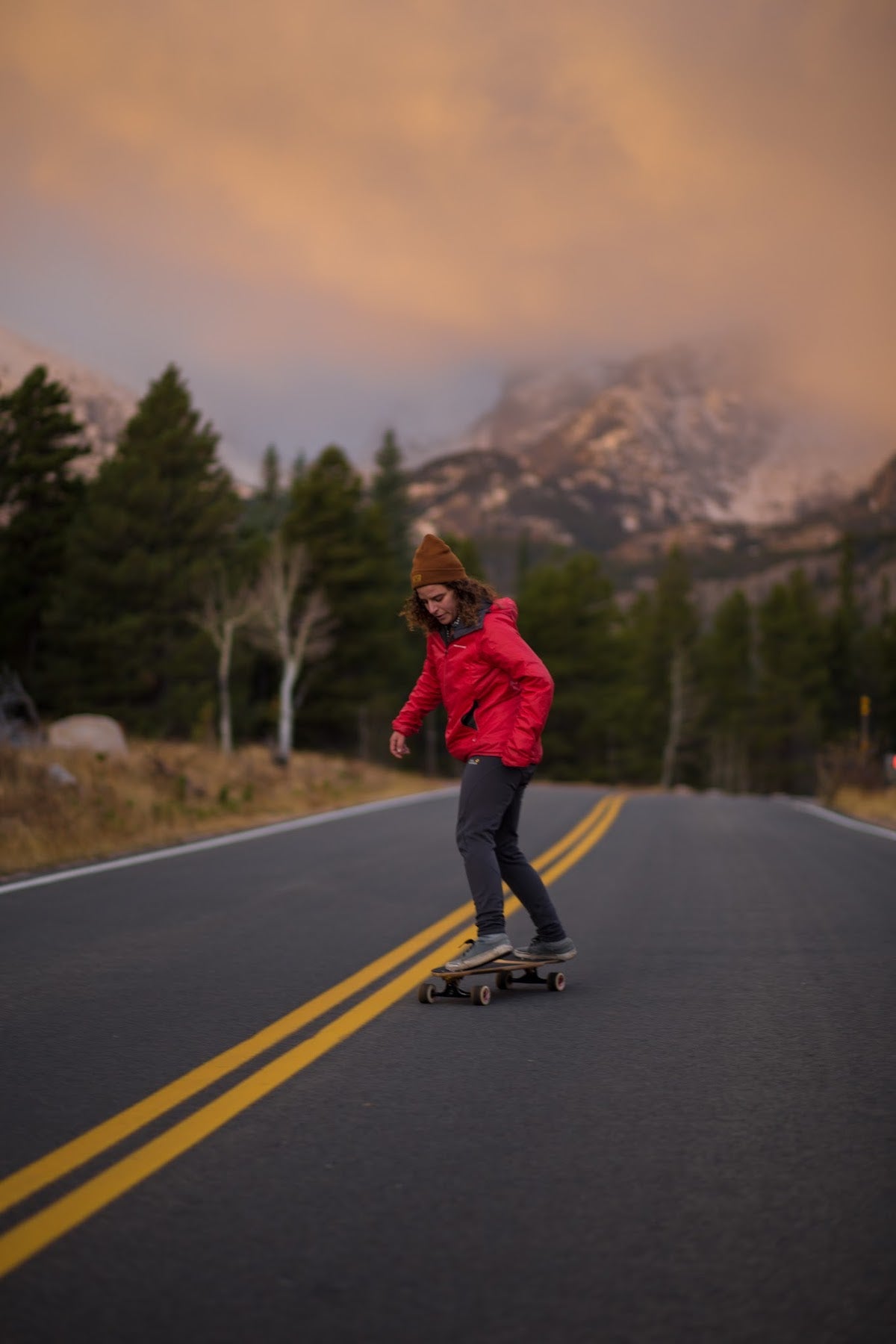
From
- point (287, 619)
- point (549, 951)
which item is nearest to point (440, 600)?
point (549, 951)

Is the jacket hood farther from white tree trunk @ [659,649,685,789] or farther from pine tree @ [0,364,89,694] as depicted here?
white tree trunk @ [659,649,685,789]

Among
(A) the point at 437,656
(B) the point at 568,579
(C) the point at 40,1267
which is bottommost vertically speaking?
(C) the point at 40,1267

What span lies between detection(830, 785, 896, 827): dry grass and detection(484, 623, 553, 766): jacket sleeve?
14.4m

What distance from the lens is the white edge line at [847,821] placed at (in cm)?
1670

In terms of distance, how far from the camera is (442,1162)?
3510mm

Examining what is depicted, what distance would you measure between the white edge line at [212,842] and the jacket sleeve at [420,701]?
412 cm

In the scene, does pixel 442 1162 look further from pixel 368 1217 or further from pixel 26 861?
pixel 26 861

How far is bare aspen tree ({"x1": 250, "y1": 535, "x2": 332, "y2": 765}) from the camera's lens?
141 ft

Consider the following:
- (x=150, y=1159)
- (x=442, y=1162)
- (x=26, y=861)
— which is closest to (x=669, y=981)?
(x=442, y=1162)

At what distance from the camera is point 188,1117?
3889 mm

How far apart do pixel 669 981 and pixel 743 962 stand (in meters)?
0.73

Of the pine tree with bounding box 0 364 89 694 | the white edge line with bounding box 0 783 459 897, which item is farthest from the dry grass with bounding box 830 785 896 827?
the pine tree with bounding box 0 364 89 694

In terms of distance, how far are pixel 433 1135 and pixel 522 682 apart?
2367 millimetres

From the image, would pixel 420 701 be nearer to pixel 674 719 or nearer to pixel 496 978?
pixel 496 978
